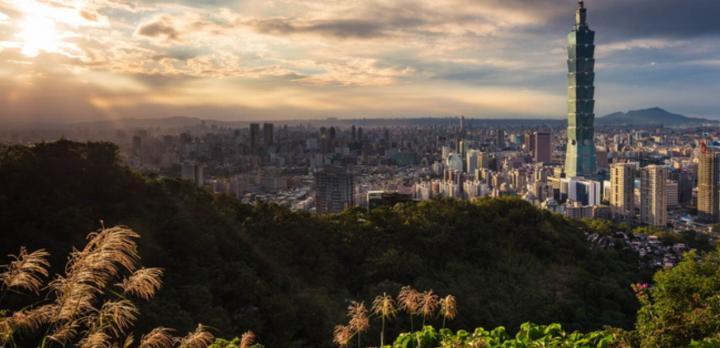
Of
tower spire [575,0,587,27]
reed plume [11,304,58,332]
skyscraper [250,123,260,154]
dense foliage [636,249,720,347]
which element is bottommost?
dense foliage [636,249,720,347]

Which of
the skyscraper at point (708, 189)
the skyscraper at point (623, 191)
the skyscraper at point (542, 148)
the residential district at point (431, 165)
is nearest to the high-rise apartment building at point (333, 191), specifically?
the residential district at point (431, 165)

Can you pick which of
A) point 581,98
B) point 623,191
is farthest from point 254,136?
point 581,98

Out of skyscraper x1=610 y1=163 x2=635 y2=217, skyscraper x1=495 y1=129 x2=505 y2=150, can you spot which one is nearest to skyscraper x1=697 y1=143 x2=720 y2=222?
skyscraper x1=610 y1=163 x2=635 y2=217

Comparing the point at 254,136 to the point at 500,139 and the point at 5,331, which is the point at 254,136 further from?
the point at 500,139

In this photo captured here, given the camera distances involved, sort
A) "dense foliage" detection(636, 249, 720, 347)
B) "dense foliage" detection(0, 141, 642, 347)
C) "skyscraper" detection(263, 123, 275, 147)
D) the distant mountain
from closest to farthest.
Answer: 1. "dense foliage" detection(636, 249, 720, 347)
2. "dense foliage" detection(0, 141, 642, 347)
3. "skyscraper" detection(263, 123, 275, 147)
4. the distant mountain

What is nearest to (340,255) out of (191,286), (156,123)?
(191,286)

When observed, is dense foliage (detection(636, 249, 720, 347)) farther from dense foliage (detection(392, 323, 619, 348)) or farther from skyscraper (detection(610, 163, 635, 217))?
skyscraper (detection(610, 163, 635, 217))

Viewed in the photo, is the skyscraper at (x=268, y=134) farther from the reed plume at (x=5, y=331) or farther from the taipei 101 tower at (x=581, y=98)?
the reed plume at (x=5, y=331)
